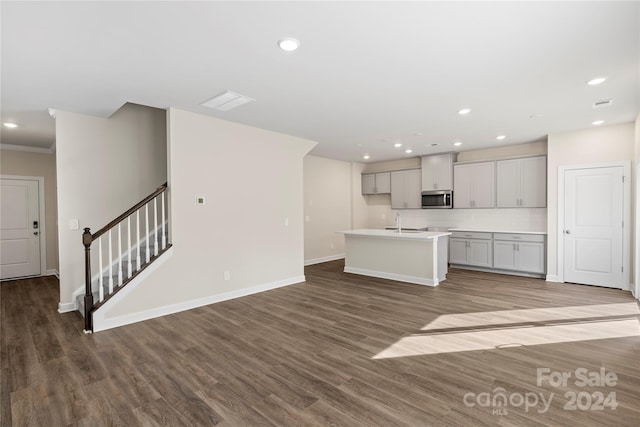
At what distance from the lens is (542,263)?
19.6 ft

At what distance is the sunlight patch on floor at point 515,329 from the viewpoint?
310 centimetres

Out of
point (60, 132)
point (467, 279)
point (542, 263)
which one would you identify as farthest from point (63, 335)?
point (542, 263)

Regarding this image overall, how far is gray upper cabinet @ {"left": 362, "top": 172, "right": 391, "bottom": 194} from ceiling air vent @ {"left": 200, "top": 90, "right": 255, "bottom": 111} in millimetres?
5361

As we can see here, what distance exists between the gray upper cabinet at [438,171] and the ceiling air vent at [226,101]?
17.0ft

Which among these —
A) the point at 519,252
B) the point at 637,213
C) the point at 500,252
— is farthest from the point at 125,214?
the point at 637,213

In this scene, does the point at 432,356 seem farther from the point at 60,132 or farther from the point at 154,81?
the point at 60,132

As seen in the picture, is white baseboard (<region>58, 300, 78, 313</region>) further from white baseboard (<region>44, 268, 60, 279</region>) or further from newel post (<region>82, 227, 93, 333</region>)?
white baseboard (<region>44, 268, 60, 279</region>)

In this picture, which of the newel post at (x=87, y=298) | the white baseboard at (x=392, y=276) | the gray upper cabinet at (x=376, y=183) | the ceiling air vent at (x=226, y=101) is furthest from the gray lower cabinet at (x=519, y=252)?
the newel post at (x=87, y=298)

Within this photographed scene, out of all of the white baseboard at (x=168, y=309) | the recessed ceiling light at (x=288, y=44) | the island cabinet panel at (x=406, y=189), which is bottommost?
the white baseboard at (x=168, y=309)

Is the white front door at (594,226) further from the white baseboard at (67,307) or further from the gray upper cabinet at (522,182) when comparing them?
the white baseboard at (67,307)

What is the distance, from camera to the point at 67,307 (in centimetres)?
429

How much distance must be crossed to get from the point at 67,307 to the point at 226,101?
139 inches

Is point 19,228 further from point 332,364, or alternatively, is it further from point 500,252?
point 500,252

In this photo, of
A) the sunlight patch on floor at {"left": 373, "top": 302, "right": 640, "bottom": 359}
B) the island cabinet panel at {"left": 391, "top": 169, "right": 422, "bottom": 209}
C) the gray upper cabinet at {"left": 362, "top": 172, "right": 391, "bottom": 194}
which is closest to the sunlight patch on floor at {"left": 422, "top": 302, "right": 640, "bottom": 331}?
the sunlight patch on floor at {"left": 373, "top": 302, "right": 640, "bottom": 359}
